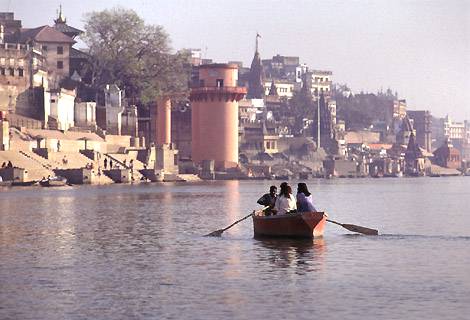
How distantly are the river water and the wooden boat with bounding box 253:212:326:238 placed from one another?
12.9 inches

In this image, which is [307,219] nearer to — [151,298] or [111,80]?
[151,298]

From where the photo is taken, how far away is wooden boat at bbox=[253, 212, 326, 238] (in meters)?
34.3

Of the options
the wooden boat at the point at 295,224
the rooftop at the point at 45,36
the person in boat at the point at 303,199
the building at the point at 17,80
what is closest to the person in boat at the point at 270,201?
the wooden boat at the point at 295,224

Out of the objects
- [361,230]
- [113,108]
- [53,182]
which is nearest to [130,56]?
[113,108]

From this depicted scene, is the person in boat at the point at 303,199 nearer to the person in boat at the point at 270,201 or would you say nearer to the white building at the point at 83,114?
the person in boat at the point at 270,201

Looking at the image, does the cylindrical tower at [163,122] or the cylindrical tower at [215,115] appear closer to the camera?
the cylindrical tower at [215,115]

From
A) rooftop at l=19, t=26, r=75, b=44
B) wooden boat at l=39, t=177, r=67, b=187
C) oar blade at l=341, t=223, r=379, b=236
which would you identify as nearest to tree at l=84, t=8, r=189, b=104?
rooftop at l=19, t=26, r=75, b=44

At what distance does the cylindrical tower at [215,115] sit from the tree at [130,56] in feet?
16.7

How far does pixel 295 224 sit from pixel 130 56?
275ft

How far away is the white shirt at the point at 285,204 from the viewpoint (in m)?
34.7

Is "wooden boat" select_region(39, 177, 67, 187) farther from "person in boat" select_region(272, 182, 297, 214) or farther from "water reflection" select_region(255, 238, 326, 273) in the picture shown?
"person in boat" select_region(272, 182, 297, 214)

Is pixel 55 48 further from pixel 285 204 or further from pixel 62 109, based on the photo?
pixel 285 204

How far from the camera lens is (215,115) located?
124000 mm

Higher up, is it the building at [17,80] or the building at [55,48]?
the building at [55,48]
